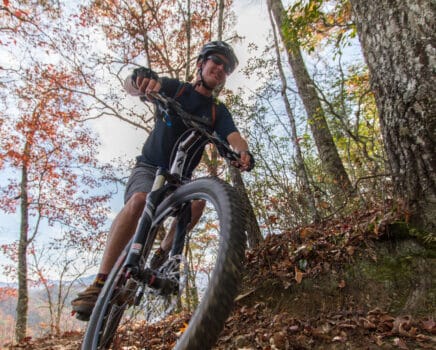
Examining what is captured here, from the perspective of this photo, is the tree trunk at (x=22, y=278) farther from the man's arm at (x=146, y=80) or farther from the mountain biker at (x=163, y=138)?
the man's arm at (x=146, y=80)

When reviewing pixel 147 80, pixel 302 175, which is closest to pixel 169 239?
pixel 147 80

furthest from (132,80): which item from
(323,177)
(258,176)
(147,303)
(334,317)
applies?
(323,177)

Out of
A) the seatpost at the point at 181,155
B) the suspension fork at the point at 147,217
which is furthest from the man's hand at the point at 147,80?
the suspension fork at the point at 147,217

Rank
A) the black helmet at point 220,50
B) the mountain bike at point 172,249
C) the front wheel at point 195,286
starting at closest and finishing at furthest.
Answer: the front wheel at point 195,286 < the mountain bike at point 172,249 < the black helmet at point 220,50

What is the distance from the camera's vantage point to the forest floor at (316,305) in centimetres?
194

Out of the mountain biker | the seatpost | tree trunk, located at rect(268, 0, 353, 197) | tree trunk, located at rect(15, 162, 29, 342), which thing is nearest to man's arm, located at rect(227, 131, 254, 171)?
the mountain biker

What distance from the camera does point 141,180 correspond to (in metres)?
2.35

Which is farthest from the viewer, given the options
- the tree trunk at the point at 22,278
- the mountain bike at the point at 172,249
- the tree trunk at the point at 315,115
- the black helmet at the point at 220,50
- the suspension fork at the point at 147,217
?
the tree trunk at the point at 22,278

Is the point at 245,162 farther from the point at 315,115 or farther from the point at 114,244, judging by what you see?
the point at 315,115

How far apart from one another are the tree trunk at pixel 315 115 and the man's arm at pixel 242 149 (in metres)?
3.86

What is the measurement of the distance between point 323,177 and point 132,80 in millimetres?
5316

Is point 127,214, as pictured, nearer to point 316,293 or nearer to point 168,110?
point 168,110

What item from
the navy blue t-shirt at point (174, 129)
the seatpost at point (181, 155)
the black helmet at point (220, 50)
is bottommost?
the seatpost at point (181, 155)

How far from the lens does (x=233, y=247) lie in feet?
4.20
